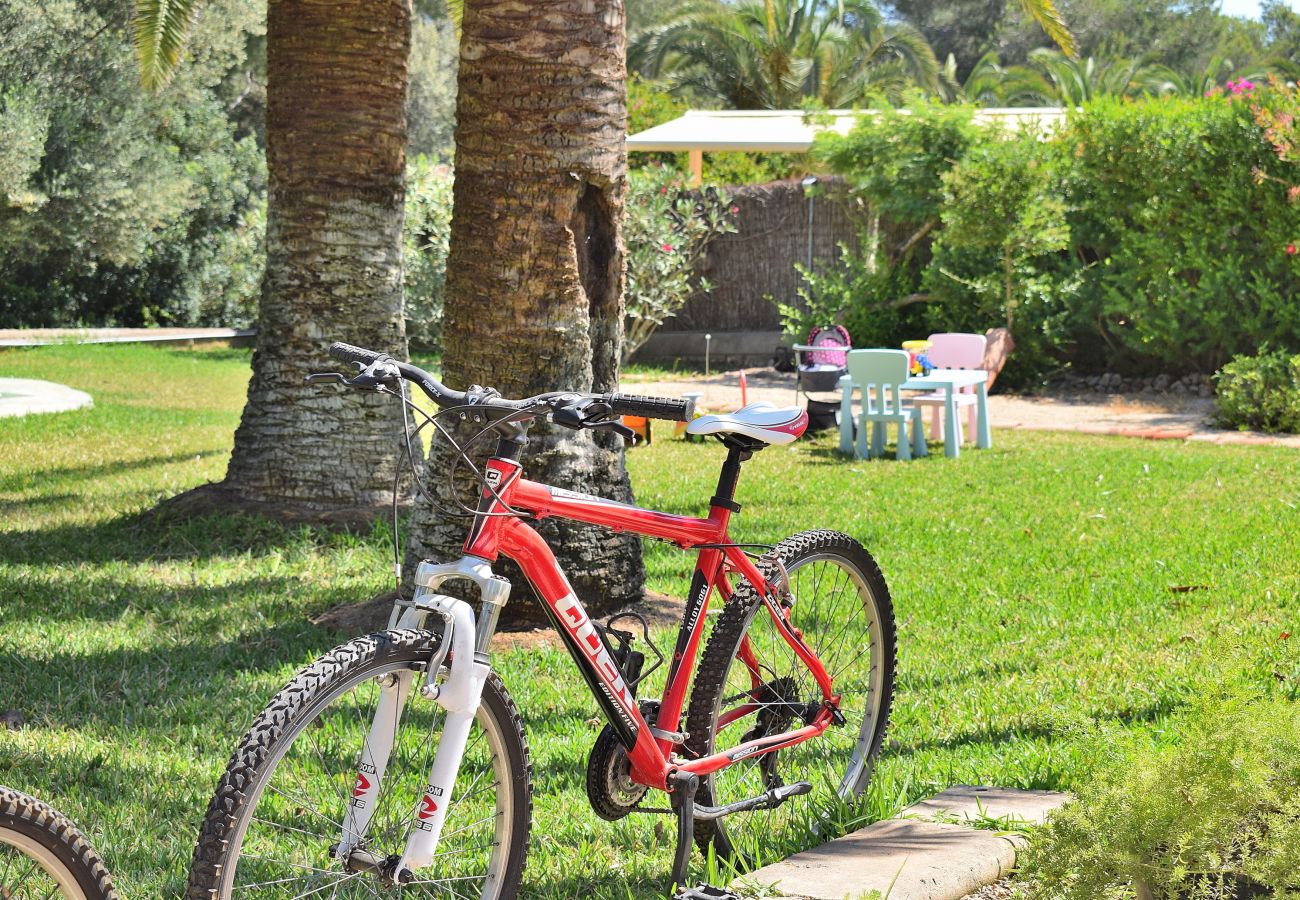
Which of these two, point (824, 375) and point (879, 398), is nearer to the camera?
point (879, 398)

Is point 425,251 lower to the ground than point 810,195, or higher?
lower

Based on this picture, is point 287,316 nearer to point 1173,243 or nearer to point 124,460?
point 124,460

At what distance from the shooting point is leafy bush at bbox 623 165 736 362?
1720 cm

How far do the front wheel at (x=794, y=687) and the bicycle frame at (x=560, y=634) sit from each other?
0.04 m

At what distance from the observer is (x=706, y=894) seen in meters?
3.03

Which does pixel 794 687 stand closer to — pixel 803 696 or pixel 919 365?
pixel 803 696

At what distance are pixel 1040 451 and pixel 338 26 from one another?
247 inches

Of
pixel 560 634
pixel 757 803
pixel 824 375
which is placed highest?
pixel 824 375

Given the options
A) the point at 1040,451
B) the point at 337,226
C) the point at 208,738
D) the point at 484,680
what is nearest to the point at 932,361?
the point at 1040,451

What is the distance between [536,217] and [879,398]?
18.7ft

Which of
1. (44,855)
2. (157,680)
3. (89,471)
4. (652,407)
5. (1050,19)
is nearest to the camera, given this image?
(44,855)

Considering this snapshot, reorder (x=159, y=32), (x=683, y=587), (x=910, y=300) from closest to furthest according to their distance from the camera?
(x=683, y=587) → (x=159, y=32) → (x=910, y=300)

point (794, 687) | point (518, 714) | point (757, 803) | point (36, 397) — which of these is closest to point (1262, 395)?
point (794, 687)

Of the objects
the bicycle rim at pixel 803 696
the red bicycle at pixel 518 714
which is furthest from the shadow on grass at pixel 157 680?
the bicycle rim at pixel 803 696
